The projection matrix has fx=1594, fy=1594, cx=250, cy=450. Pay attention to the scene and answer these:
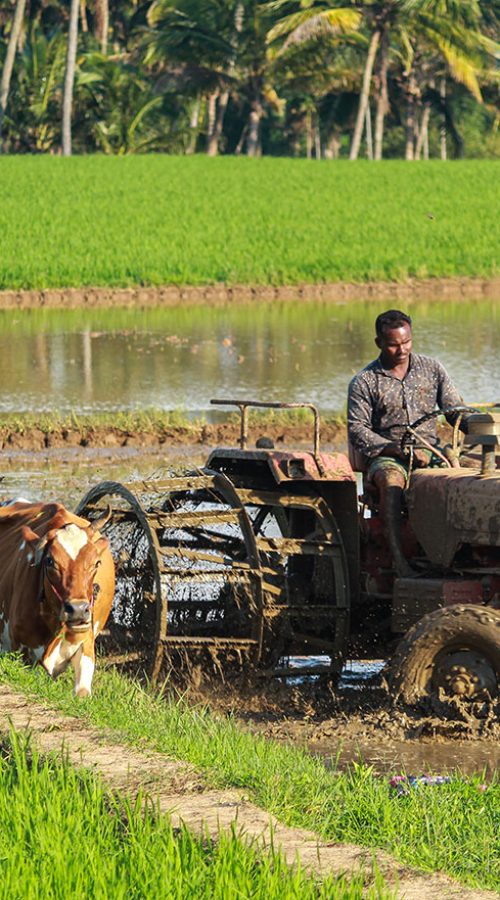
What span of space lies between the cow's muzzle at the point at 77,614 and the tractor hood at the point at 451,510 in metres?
1.69

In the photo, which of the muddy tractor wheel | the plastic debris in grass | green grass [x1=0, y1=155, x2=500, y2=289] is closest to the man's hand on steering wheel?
the muddy tractor wheel

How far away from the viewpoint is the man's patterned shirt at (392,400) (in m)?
8.10

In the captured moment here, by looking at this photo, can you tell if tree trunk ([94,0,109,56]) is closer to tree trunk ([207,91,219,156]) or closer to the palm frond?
tree trunk ([207,91,219,156])

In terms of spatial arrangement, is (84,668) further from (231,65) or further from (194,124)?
(194,124)

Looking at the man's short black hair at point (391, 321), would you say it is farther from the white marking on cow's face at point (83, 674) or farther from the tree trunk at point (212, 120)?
the tree trunk at point (212, 120)

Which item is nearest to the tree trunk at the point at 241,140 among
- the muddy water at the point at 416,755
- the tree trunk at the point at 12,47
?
the tree trunk at the point at 12,47

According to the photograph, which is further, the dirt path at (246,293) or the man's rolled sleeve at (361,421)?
the dirt path at (246,293)

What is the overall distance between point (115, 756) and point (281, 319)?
19.3 m

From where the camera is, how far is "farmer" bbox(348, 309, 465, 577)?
8008 millimetres

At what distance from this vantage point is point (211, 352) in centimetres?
2111

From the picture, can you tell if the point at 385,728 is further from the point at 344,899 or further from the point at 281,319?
the point at 281,319

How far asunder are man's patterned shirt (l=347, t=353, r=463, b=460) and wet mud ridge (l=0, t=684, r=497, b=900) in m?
2.31

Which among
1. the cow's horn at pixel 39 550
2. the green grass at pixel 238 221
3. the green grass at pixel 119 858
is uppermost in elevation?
the green grass at pixel 238 221

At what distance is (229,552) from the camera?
856 centimetres
